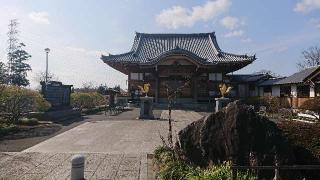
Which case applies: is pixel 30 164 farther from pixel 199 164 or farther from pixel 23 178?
pixel 199 164

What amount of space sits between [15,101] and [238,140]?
1585 cm

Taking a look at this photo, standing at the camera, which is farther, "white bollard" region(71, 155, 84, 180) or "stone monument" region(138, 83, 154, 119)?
"stone monument" region(138, 83, 154, 119)

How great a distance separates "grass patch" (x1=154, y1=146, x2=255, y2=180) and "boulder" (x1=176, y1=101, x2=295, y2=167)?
0.21m

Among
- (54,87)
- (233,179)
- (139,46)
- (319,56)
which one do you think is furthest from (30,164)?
(319,56)

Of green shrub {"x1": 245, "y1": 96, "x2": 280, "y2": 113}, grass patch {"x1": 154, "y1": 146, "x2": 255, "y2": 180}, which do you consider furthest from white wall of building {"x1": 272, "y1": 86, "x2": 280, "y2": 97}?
grass patch {"x1": 154, "y1": 146, "x2": 255, "y2": 180}

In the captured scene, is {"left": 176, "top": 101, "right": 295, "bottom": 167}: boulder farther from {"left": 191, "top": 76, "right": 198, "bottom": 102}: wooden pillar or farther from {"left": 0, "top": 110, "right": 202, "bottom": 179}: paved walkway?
{"left": 191, "top": 76, "right": 198, "bottom": 102}: wooden pillar

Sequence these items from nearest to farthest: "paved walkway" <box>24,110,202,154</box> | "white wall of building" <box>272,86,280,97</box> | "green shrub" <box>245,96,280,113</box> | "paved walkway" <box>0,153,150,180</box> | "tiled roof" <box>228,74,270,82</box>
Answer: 1. "paved walkway" <box>0,153,150,180</box>
2. "paved walkway" <box>24,110,202,154</box>
3. "green shrub" <box>245,96,280,113</box>
4. "white wall of building" <box>272,86,280,97</box>
5. "tiled roof" <box>228,74,270,82</box>

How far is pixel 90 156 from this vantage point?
36.2 feet

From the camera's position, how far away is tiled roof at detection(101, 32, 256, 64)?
38688mm

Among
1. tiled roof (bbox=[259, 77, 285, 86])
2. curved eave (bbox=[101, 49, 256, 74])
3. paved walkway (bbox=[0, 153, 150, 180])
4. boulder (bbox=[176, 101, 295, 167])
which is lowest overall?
paved walkway (bbox=[0, 153, 150, 180])

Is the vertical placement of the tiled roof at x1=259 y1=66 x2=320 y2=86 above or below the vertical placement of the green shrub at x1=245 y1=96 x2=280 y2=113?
above

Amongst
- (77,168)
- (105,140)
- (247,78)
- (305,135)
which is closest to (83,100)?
(105,140)

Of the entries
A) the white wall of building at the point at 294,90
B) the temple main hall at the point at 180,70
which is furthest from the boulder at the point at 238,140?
the temple main hall at the point at 180,70

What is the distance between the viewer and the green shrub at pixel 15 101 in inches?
765
